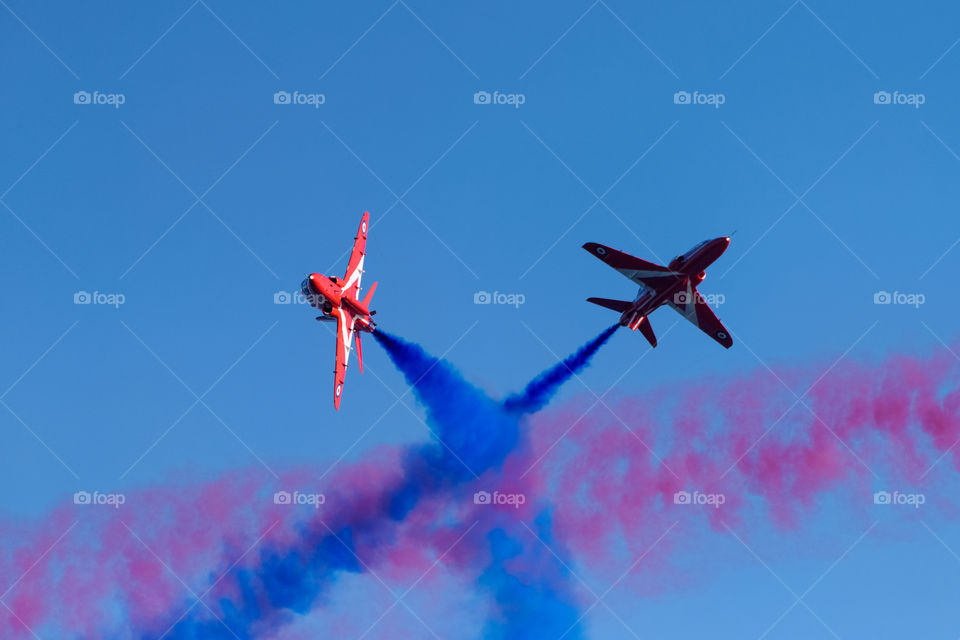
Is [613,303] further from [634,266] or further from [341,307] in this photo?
[341,307]

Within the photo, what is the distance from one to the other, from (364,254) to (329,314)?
11148mm

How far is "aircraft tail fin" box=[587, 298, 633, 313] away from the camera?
131m

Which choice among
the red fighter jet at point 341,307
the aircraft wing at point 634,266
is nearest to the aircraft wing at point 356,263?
the red fighter jet at point 341,307

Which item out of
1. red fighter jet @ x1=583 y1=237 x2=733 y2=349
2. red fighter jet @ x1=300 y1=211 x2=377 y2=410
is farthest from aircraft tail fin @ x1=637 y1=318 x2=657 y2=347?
red fighter jet @ x1=300 y1=211 x2=377 y2=410

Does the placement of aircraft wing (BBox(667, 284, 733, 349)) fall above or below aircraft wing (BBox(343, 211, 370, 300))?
below

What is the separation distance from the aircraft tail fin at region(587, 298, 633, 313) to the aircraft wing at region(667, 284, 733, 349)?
13.2 feet

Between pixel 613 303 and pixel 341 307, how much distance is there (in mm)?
24861

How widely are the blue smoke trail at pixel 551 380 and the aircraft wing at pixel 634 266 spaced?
8.14m

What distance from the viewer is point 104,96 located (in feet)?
437

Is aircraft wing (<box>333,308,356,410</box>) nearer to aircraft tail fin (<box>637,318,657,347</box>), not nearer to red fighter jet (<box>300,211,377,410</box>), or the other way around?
red fighter jet (<box>300,211,377,410</box>)

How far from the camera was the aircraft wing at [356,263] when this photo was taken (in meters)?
130

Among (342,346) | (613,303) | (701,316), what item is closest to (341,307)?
(342,346)

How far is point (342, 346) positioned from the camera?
128 meters

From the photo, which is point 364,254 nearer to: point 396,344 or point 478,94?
point 396,344
